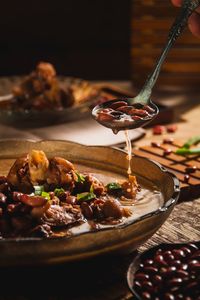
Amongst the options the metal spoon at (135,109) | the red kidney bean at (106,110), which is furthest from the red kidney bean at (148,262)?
the red kidney bean at (106,110)

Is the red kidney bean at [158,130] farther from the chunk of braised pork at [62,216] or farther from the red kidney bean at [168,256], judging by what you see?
the red kidney bean at [168,256]

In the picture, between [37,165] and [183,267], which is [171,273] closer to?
[183,267]

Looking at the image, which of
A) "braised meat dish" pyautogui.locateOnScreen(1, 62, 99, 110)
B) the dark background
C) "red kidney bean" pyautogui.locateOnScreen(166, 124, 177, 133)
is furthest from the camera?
the dark background

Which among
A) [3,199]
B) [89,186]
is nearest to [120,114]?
[89,186]

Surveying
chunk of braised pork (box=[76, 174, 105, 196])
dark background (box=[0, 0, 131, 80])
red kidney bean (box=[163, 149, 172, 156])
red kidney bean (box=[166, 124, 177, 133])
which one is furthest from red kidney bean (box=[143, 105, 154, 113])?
dark background (box=[0, 0, 131, 80])

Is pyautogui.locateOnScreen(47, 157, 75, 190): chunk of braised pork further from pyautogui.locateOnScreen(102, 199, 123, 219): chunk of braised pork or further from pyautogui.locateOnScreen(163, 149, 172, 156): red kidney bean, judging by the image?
pyautogui.locateOnScreen(163, 149, 172, 156): red kidney bean

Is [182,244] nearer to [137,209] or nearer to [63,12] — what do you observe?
[137,209]
